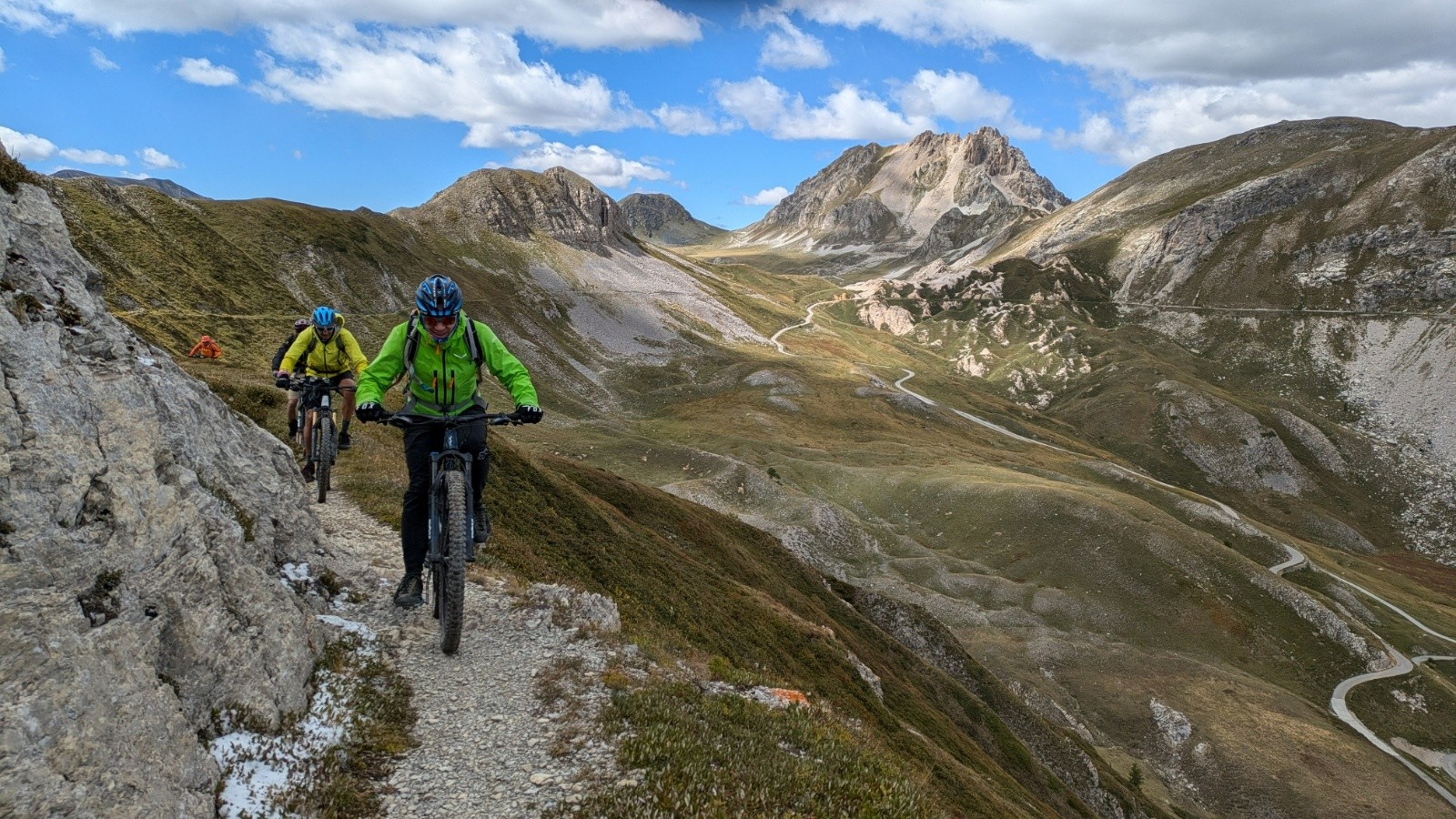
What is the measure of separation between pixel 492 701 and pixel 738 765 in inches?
165

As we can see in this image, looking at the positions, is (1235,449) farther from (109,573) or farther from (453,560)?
(109,573)

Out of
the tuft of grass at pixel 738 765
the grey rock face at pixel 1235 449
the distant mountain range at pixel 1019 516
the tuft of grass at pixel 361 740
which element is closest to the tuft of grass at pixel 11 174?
the distant mountain range at pixel 1019 516

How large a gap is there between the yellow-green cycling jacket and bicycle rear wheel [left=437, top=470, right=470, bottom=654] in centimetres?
850

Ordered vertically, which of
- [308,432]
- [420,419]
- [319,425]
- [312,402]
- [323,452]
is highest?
[420,419]

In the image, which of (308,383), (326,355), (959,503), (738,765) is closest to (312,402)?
(308,383)

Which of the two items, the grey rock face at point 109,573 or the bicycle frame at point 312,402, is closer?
the grey rock face at point 109,573

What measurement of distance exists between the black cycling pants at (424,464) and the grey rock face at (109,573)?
2.14 metres

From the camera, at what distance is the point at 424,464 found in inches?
476

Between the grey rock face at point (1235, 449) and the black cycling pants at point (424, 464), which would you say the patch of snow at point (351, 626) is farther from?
the grey rock face at point (1235, 449)

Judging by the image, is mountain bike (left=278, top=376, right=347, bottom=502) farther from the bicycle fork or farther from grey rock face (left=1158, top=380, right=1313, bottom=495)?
grey rock face (left=1158, top=380, right=1313, bottom=495)

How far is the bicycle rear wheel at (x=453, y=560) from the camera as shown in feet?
37.5

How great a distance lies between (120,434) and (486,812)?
6.97m

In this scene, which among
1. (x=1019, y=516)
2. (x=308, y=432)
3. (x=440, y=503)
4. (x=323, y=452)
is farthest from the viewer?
(x=1019, y=516)

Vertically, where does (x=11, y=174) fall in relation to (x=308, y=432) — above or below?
above
